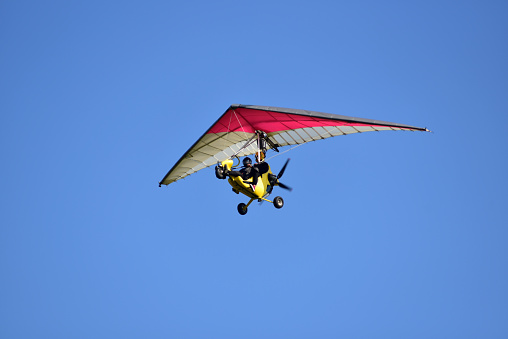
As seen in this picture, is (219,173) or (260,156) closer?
(219,173)

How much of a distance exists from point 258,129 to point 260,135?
28 cm

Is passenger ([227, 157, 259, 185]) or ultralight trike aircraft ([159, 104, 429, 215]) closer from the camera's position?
ultralight trike aircraft ([159, 104, 429, 215])

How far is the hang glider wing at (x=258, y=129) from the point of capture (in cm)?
2908

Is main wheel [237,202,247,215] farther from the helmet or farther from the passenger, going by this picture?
the helmet

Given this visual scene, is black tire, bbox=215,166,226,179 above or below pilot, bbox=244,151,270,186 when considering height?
below

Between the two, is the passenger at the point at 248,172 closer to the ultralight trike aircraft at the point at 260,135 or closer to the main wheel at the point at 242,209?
the ultralight trike aircraft at the point at 260,135

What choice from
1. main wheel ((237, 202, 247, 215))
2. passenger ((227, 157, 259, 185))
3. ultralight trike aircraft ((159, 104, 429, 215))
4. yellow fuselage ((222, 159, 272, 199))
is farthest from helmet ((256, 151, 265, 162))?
main wheel ((237, 202, 247, 215))

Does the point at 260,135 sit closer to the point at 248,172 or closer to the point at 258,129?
the point at 258,129

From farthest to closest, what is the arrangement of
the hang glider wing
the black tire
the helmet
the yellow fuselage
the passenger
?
the helmet → the passenger → the yellow fuselage → the hang glider wing → the black tire

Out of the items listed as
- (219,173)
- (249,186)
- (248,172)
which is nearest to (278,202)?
(249,186)

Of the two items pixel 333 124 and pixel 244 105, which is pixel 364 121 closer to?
pixel 333 124

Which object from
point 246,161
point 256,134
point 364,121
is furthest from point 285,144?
point 364,121

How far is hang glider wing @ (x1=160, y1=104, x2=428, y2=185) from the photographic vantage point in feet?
95.4

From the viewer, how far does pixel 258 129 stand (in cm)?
3241
